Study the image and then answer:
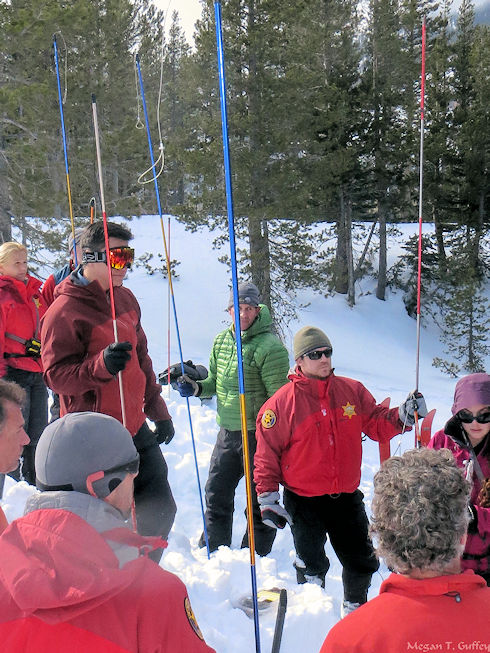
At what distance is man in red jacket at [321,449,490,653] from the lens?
137 centimetres

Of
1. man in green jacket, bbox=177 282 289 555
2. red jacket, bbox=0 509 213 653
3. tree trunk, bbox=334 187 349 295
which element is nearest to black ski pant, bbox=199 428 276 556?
man in green jacket, bbox=177 282 289 555

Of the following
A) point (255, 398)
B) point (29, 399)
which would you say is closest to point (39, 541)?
point (255, 398)

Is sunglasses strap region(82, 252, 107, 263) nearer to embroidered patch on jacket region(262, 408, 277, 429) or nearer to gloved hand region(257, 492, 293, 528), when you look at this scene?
embroidered patch on jacket region(262, 408, 277, 429)

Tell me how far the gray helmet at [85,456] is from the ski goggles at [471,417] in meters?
1.73

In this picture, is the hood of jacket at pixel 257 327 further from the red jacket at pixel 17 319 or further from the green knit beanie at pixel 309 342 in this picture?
the red jacket at pixel 17 319

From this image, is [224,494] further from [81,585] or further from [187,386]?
[81,585]

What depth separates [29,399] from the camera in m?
4.18

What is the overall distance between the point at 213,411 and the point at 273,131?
8.41 meters

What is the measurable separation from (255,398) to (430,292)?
2132 cm

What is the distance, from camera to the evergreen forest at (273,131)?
1035 cm

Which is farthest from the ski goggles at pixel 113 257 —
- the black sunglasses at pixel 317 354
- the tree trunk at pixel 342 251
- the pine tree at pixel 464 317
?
the tree trunk at pixel 342 251

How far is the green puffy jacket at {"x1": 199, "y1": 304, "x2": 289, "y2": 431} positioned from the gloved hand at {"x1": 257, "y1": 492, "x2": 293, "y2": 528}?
0.96 metres

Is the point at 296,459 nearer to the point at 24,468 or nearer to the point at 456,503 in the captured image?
the point at 456,503

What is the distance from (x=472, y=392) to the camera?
2.73 meters
